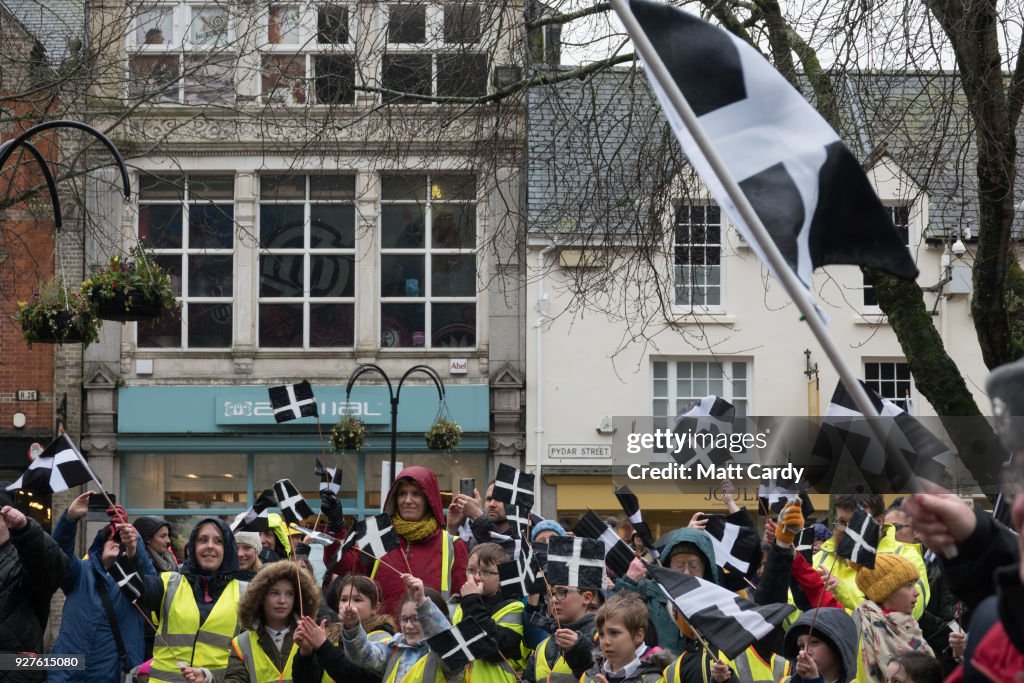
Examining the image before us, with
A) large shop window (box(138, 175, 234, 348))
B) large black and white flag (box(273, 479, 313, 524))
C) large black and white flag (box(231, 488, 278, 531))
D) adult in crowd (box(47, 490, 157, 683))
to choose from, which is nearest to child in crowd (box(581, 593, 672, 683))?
adult in crowd (box(47, 490, 157, 683))

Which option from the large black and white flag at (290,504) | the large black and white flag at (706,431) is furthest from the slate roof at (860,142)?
the large black and white flag at (290,504)

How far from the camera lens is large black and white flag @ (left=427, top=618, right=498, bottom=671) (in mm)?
6926

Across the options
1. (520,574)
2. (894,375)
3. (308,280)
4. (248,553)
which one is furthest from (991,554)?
(894,375)

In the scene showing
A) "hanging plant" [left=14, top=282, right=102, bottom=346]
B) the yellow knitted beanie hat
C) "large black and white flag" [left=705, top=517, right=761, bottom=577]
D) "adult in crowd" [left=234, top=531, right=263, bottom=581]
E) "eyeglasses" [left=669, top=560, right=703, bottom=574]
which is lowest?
"adult in crowd" [left=234, top=531, right=263, bottom=581]

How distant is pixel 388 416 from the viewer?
958 inches

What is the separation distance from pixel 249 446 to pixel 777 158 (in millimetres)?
21111

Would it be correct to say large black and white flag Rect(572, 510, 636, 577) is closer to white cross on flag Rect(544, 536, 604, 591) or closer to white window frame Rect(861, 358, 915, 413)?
white cross on flag Rect(544, 536, 604, 591)

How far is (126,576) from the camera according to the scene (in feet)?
27.8

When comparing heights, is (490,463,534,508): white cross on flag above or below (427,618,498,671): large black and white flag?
above

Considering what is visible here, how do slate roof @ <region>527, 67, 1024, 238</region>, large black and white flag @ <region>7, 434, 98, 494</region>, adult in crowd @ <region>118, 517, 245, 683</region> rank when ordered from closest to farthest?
adult in crowd @ <region>118, 517, 245, 683</region> < slate roof @ <region>527, 67, 1024, 238</region> < large black and white flag @ <region>7, 434, 98, 494</region>

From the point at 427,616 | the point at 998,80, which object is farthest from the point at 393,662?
the point at 998,80

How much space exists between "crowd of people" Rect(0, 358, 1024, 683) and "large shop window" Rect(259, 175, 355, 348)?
51.1 feet

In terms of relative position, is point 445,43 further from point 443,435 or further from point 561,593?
point 443,435

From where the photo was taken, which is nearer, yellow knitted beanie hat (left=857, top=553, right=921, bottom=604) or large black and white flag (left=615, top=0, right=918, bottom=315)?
large black and white flag (left=615, top=0, right=918, bottom=315)
